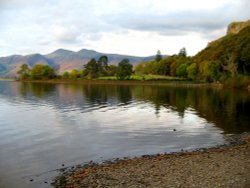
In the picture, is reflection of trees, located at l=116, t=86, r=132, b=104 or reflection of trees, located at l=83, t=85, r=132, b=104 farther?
reflection of trees, located at l=83, t=85, r=132, b=104

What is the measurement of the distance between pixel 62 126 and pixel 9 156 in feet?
61.9

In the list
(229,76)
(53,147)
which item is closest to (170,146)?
(53,147)

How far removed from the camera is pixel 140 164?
2911cm

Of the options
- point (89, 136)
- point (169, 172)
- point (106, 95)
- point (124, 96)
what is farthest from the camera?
point (106, 95)

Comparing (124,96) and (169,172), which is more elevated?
(169,172)

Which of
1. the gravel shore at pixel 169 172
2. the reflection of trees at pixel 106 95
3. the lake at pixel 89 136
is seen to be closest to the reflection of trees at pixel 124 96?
the reflection of trees at pixel 106 95

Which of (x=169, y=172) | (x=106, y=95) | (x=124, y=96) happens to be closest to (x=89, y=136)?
(x=169, y=172)

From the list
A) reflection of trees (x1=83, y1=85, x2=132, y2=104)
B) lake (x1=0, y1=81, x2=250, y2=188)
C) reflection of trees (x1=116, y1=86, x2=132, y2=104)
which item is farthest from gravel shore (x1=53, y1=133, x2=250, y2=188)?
reflection of trees (x1=116, y1=86, x2=132, y2=104)

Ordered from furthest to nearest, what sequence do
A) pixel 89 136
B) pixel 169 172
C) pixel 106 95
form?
pixel 106 95 < pixel 89 136 < pixel 169 172

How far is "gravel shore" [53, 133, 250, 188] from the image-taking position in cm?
2306

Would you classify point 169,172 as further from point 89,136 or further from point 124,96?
point 124,96

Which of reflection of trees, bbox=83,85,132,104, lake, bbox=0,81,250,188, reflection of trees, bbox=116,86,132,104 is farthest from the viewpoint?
reflection of trees, bbox=83,85,132,104

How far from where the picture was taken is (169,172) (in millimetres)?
25891

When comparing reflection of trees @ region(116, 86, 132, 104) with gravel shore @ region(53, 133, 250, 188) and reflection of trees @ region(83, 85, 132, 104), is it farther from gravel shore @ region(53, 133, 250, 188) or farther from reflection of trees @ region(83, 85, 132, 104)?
gravel shore @ region(53, 133, 250, 188)
